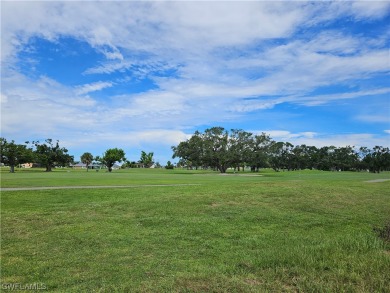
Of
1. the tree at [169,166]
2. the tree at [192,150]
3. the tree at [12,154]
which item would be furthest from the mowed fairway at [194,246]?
the tree at [169,166]

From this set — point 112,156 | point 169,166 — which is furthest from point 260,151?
→ point 169,166

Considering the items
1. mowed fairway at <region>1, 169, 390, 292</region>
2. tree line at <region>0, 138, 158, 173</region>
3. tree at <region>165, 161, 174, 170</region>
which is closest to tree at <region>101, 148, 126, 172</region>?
tree line at <region>0, 138, 158, 173</region>

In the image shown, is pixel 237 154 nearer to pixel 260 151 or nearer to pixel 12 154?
pixel 260 151

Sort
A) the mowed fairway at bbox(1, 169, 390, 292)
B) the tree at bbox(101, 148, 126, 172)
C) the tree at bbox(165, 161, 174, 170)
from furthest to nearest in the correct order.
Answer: the tree at bbox(165, 161, 174, 170) → the tree at bbox(101, 148, 126, 172) → the mowed fairway at bbox(1, 169, 390, 292)

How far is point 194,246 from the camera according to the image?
8375 mm

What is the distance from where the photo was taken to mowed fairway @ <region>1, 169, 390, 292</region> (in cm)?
571

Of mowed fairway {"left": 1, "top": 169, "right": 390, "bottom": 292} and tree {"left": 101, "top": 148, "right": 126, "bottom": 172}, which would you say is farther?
tree {"left": 101, "top": 148, "right": 126, "bottom": 172}

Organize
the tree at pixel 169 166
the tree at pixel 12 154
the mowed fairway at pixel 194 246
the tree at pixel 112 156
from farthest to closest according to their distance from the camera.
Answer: the tree at pixel 169 166 < the tree at pixel 112 156 < the tree at pixel 12 154 < the mowed fairway at pixel 194 246

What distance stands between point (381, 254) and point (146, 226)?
660 centimetres

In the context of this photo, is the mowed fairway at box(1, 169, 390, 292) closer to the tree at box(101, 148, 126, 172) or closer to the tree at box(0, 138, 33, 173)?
the tree at box(0, 138, 33, 173)

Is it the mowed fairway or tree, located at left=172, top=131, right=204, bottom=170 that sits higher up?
tree, located at left=172, top=131, right=204, bottom=170

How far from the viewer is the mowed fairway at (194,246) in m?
5.71

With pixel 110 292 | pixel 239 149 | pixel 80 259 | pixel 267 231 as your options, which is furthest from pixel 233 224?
pixel 239 149

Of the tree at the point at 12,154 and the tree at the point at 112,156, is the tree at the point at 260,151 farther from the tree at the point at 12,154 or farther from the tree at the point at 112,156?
the tree at the point at 12,154
